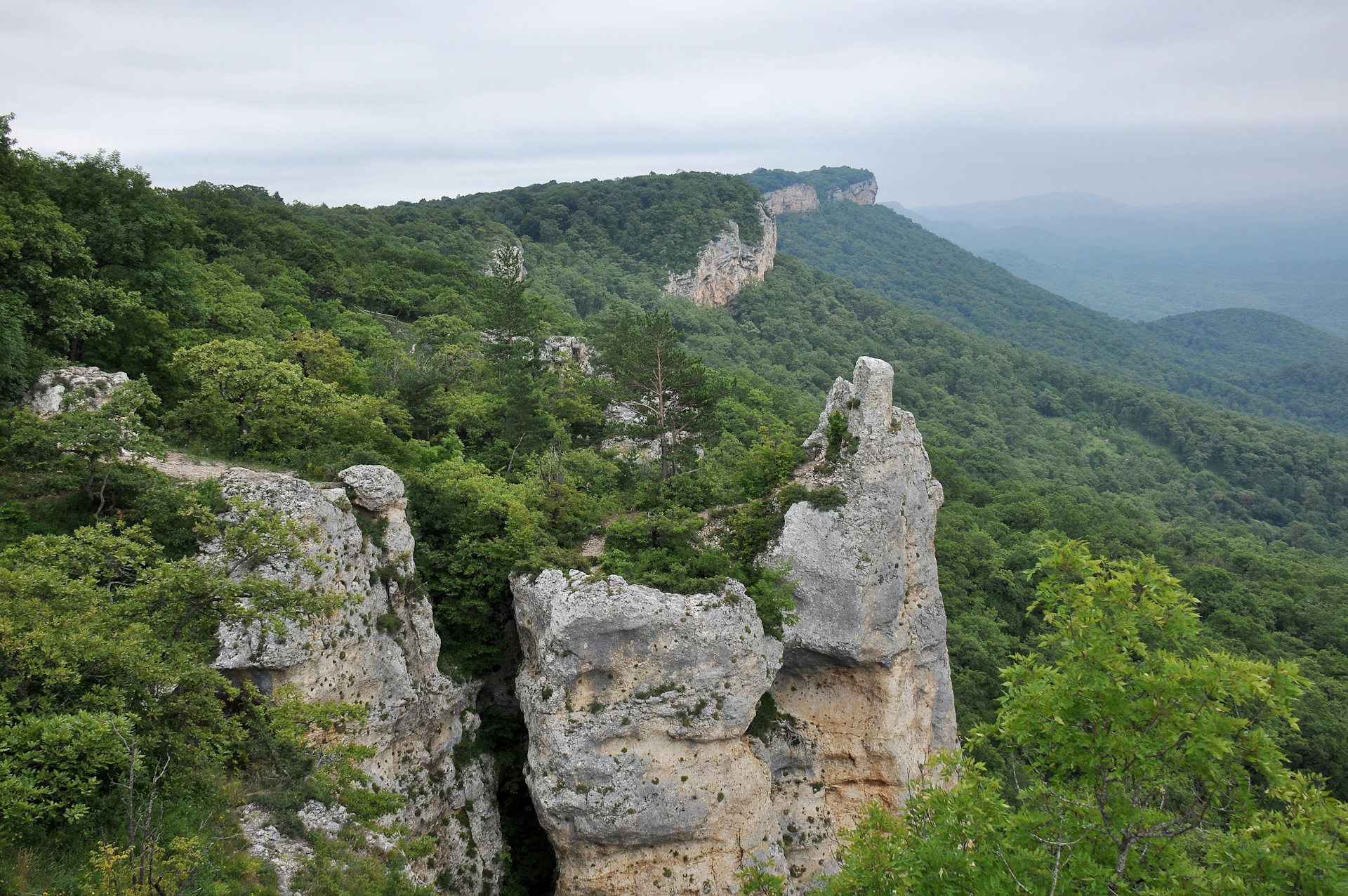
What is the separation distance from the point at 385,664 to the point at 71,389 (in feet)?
36.9

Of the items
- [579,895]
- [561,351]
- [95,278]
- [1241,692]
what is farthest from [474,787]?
[561,351]

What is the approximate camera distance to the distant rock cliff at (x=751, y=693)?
1734cm

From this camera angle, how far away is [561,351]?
39.7m

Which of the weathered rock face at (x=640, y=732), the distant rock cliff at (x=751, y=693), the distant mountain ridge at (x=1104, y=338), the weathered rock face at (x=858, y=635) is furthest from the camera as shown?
the distant mountain ridge at (x=1104, y=338)

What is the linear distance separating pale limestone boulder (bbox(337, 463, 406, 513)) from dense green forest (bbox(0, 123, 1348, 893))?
1820mm

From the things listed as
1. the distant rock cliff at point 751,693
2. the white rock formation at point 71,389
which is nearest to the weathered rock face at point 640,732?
the distant rock cliff at point 751,693

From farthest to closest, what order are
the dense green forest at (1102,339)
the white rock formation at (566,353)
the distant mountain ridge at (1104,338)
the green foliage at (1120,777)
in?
the distant mountain ridge at (1104,338) < the dense green forest at (1102,339) < the white rock formation at (566,353) < the green foliage at (1120,777)

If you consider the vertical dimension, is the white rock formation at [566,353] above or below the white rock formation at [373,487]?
above

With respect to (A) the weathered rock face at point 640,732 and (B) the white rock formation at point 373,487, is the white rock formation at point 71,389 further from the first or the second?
(A) the weathered rock face at point 640,732

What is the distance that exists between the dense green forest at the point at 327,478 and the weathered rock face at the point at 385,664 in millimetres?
945

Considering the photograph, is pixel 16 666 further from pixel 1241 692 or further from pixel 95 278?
pixel 95 278

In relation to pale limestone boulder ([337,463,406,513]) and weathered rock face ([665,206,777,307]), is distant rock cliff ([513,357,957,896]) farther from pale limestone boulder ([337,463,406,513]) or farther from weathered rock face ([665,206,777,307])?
weathered rock face ([665,206,777,307])

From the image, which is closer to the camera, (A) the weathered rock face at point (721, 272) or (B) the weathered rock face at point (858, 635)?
(B) the weathered rock face at point (858, 635)

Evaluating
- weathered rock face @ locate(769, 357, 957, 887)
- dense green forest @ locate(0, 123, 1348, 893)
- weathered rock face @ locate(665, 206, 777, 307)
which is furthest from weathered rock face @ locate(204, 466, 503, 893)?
weathered rock face @ locate(665, 206, 777, 307)
